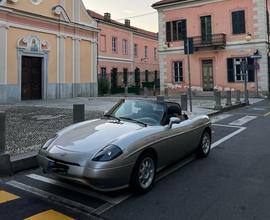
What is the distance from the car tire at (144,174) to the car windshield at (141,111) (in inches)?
32.2

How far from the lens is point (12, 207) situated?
4512 mm

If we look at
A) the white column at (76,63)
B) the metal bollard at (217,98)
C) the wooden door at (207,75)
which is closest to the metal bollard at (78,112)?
the metal bollard at (217,98)

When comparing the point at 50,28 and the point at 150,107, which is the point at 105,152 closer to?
the point at 150,107

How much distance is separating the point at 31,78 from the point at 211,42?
53.4 ft

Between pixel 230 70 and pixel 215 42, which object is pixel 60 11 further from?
pixel 230 70

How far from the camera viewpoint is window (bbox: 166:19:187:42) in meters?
33.0

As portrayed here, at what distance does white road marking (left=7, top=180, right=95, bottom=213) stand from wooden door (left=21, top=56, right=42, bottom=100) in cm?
1774

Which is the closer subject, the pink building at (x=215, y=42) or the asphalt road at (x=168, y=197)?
the asphalt road at (x=168, y=197)

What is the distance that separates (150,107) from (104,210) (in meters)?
2.41

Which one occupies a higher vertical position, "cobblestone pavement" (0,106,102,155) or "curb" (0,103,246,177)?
"cobblestone pavement" (0,106,102,155)

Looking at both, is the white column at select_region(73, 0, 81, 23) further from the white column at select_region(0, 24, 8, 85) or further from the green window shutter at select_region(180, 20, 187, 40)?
the green window shutter at select_region(180, 20, 187, 40)

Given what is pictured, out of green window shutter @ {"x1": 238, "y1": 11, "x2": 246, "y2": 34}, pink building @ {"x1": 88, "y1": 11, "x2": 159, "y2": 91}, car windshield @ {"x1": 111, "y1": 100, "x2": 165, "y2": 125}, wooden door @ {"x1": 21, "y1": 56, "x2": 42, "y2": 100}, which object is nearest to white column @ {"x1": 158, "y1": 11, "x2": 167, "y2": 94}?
pink building @ {"x1": 88, "y1": 11, "x2": 159, "y2": 91}

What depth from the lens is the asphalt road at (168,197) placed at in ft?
14.2

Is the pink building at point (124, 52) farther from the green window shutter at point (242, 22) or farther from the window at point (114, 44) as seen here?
the green window shutter at point (242, 22)
